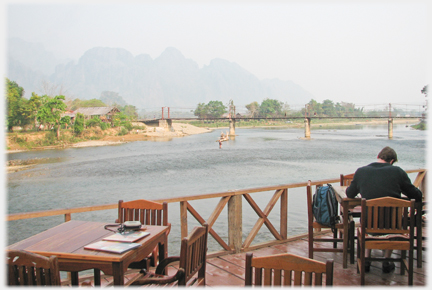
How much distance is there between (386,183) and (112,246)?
7.64 ft

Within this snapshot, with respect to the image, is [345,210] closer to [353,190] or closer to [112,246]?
[353,190]

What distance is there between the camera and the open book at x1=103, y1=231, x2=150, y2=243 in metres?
2.35

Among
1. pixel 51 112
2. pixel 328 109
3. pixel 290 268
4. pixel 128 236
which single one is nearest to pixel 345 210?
pixel 290 268

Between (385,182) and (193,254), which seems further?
(385,182)

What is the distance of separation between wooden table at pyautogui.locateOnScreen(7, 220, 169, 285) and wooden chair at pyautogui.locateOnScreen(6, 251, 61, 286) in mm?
324

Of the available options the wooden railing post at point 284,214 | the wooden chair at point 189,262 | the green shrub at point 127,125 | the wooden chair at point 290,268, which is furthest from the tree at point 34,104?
the wooden chair at point 290,268

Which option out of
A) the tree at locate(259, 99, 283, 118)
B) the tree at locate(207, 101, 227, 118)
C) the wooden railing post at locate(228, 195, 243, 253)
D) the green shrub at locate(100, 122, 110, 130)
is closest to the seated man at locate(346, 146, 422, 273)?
the wooden railing post at locate(228, 195, 243, 253)

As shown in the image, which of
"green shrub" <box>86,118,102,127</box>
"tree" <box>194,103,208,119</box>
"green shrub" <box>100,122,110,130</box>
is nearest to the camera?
"green shrub" <box>86,118,102,127</box>

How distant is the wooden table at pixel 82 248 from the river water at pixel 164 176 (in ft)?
31.0

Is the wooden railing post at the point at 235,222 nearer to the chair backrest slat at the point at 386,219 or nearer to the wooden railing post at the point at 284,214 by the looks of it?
the wooden railing post at the point at 284,214

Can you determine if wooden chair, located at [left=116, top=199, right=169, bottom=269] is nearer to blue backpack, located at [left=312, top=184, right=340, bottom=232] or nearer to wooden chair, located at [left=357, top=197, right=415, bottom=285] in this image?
blue backpack, located at [left=312, top=184, right=340, bottom=232]

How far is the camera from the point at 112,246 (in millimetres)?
2236

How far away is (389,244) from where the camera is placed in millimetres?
3016

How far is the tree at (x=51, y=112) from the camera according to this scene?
147 feet
